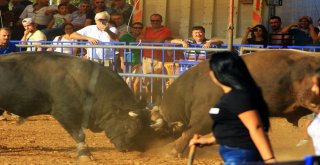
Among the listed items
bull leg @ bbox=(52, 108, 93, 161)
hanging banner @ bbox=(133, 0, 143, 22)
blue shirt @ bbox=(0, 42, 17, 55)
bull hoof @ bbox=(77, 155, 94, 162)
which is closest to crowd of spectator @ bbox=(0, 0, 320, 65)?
hanging banner @ bbox=(133, 0, 143, 22)

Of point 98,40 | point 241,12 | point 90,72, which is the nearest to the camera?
point 90,72

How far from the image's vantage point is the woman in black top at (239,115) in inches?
224

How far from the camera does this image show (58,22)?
17.9 m

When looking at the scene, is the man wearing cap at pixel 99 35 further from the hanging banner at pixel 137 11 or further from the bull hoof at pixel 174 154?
the bull hoof at pixel 174 154

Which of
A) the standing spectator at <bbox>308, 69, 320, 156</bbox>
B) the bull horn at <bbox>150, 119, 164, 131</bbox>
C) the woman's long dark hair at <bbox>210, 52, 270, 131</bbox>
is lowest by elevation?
the bull horn at <bbox>150, 119, 164, 131</bbox>

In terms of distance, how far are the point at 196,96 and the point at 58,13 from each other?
7.80 meters

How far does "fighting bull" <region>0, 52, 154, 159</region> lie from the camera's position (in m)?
11.2

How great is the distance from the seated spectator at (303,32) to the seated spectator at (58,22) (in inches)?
185

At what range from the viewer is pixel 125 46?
13.9 m

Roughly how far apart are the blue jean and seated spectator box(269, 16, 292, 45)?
9.54 m

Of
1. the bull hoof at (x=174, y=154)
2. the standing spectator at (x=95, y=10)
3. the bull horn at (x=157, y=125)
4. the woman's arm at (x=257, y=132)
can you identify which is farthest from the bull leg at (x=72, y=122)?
the standing spectator at (x=95, y=10)

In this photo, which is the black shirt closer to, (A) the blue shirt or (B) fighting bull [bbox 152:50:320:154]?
(B) fighting bull [bbox 152:50:320:154]

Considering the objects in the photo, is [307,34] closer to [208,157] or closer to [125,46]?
[125,46]

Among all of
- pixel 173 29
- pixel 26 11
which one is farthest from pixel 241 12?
pixel 26 11
